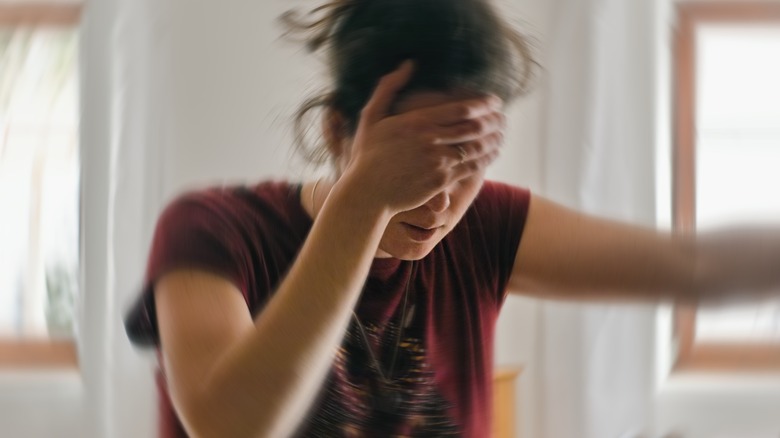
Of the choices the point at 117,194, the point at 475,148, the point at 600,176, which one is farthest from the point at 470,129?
the point at 117,194

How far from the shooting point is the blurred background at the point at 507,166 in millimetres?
453

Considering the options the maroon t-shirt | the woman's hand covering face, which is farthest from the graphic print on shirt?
the woman's hand covering face

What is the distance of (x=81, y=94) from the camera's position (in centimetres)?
47

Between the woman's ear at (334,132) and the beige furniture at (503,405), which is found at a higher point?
the woman's ear at (334,132)

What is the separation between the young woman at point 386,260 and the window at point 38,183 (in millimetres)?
68

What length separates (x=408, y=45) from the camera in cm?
41

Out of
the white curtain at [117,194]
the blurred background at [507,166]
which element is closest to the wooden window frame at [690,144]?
the blurred background at [507,166]

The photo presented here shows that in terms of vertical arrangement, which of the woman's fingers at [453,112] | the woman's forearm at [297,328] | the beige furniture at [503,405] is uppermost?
the woman's fingers at [453,112]

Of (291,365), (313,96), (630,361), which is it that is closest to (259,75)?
(313,96)

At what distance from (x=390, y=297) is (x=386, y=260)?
0.03 meters

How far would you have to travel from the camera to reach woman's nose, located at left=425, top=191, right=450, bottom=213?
43 centimetres

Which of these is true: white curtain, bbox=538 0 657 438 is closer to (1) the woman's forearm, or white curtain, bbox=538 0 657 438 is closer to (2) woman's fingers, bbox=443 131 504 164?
(2) woman's fingers, bbox=443 131 504 164

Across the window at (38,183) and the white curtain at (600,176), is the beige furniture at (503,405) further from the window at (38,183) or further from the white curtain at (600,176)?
the window at (38,183)

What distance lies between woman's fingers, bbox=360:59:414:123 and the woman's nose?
6 centimetres
